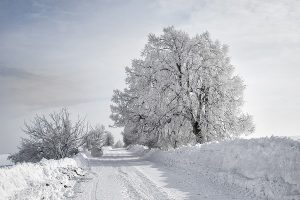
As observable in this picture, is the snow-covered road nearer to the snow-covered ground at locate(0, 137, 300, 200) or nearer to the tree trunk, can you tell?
the snow-covered ground at locate(0, 137, 300, 200)

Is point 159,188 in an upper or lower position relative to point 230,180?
lower

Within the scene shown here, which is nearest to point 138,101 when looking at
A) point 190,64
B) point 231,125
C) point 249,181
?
point 190,64

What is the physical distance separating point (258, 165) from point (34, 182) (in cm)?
848

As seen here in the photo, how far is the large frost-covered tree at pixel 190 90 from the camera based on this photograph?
31219 millimetres

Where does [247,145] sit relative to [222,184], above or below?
above

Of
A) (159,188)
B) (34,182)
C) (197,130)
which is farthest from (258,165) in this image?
(197,130)

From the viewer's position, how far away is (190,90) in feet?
105

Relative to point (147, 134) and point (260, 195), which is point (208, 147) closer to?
point (260, 195)

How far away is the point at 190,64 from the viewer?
31750 mm

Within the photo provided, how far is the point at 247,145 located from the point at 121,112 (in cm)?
2169

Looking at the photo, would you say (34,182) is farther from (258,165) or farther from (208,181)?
(258,165)

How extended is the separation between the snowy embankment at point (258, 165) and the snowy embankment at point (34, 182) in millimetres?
6670

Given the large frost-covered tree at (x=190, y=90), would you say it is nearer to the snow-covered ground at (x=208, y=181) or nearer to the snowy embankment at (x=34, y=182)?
the snow-covered ground at (x=208, y=181)

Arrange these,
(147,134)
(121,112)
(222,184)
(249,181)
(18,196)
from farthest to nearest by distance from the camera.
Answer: (121,112)
(147,134)
(222,184)
(249,181)
(18,196)
